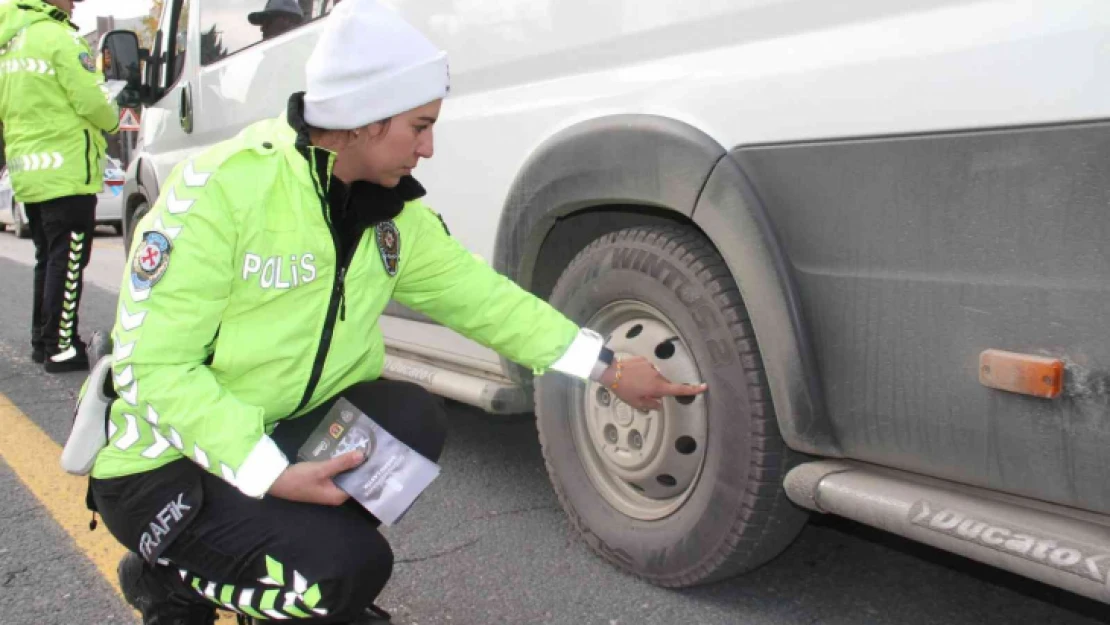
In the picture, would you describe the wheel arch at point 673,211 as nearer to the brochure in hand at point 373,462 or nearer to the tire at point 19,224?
the brochure in hand at point 373,462

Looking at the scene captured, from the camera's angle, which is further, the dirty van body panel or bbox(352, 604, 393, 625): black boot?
bbox(352, 604, 393, 625): black boot

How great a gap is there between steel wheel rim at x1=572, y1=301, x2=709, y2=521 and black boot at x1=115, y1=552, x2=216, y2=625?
3.22 feet

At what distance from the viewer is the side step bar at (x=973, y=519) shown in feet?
4.93

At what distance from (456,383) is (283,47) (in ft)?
5.28

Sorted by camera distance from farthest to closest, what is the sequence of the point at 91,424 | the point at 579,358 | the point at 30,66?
the point at 30,66 < the point at 579,358 < the point at 91,424

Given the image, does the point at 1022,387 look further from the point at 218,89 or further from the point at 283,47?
the point at 218,89

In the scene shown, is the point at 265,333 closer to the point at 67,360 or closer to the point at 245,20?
the point at 245,20

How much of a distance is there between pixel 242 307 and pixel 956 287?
1228 mm

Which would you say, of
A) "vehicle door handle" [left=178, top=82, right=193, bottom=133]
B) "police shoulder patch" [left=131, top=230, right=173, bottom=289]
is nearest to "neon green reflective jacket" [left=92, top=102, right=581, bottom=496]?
"police shoulder patch" [left=131, top=230, right=173, bottom=289]

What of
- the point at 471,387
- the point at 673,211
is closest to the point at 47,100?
the point at 471,387

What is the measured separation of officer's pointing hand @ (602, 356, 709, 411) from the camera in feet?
6.87

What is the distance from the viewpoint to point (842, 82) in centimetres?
175

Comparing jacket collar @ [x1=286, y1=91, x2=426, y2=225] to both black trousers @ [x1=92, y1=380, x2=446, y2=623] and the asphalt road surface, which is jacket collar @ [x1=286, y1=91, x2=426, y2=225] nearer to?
black trousers @ [x1=92, y1=380, x2=446, y2=623]

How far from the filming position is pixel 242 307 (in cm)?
171
